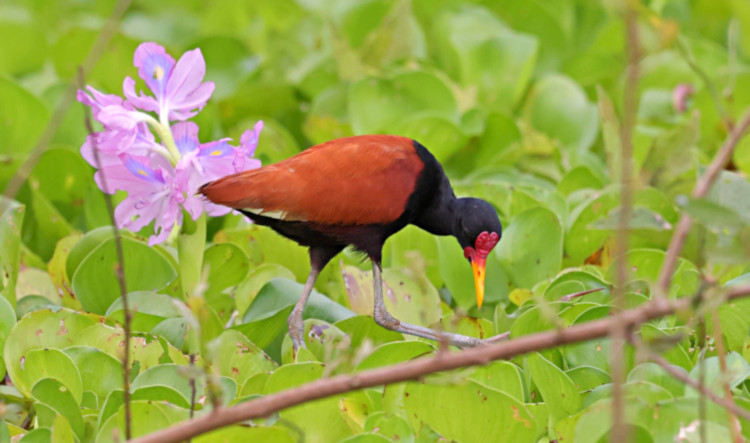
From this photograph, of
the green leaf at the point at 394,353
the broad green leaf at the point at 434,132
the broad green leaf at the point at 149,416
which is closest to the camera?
the broad green leaf at the point at 149,416

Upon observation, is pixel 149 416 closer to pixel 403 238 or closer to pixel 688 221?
pixel 688 221

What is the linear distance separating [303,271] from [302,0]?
2957mm

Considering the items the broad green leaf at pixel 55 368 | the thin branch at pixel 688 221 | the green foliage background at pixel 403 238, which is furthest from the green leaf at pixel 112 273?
the thin branch at pixel 688 221

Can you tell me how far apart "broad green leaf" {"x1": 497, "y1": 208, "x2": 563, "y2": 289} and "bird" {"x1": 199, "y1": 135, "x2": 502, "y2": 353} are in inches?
9.8

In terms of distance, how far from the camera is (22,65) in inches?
193

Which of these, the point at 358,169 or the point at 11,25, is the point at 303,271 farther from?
the point at 11,25

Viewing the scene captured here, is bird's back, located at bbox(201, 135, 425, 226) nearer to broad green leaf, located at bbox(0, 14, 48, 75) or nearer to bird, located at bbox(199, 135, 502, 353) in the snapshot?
bird, located at bbox(199, 135, 502, 353)

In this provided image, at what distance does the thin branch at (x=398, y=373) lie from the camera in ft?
4.39

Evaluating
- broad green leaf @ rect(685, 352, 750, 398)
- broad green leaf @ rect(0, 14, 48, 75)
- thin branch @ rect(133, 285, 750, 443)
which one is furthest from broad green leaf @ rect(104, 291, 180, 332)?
broad green leaf @ rect(0, 14, 48, 75)

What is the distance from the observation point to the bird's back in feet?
8.10

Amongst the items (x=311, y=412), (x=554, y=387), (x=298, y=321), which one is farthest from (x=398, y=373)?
(x=298, y=321)

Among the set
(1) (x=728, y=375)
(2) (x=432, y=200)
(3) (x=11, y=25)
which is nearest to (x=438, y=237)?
(2) (x=432, y=200)

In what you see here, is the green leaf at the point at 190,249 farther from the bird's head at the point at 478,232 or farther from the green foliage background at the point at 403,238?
the bird's head at the point at 478,232

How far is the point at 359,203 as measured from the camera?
2588 millimetres
